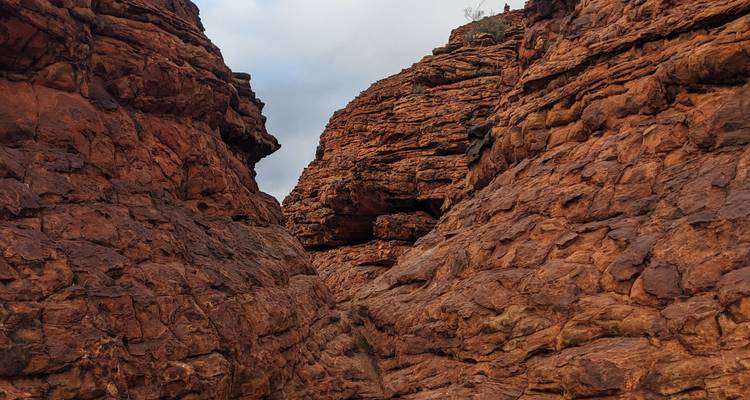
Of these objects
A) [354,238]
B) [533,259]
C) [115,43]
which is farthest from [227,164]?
[354,238]

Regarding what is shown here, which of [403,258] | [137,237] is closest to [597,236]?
[403,258]

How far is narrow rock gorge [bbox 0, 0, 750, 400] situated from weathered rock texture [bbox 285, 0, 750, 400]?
7 centimetres

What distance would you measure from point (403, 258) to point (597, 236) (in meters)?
10.5

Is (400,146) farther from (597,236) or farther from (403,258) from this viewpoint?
(597,236)

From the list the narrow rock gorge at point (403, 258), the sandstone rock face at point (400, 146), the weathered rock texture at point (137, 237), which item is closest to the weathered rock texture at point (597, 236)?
the narrow rock gorge at point (403, 258)

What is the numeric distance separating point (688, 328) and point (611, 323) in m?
2.16

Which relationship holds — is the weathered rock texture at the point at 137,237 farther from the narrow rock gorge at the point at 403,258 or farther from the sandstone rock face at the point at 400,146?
the sandstone rock face at the point at 400,146

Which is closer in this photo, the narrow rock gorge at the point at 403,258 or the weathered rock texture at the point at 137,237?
the weathered rock texture at the point at 137,237

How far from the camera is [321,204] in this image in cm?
4366

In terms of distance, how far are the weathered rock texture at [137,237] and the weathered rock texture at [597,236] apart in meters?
3.81

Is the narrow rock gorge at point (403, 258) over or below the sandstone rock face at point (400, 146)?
below

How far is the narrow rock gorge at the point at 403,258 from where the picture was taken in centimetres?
1412

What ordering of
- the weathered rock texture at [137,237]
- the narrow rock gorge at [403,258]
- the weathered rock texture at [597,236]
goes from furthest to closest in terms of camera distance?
the weathered rock texture at [597,236]
the narrow rock gorge at [403,258]
the weathered rock texture at [137,237]

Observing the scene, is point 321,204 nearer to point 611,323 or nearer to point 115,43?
point 115,43
